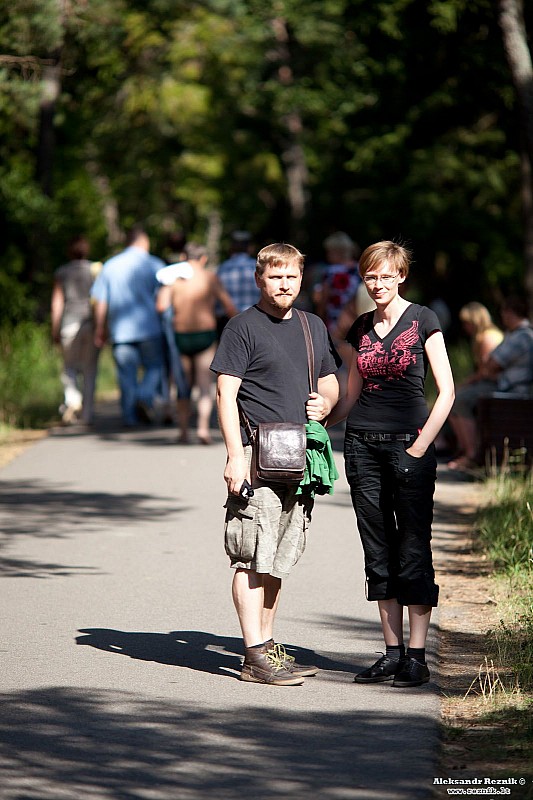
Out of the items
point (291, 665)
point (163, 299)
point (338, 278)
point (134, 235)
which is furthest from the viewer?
point (134, 235)

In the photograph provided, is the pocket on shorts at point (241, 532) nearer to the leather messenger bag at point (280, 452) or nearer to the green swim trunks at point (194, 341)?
the leather messenger bag at point (280, 452)

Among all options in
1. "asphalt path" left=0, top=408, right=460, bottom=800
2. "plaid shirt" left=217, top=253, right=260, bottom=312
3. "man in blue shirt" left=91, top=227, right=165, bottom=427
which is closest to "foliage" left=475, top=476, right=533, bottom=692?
"asphalt path" left=0, top=408, right=460, bottom=800

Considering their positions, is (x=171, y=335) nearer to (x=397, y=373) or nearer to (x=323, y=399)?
(x=323, y=399)

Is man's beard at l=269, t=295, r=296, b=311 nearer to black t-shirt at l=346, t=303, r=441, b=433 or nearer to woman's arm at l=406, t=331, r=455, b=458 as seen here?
black t-shirt at l=346, t=303, r=441, b=433

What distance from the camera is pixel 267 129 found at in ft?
142

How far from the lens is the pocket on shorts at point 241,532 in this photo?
596 cm

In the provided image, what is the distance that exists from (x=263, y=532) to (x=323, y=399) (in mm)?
613

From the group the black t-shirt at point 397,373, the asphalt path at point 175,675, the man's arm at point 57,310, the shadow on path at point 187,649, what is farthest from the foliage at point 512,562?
the man's arm at point 57,310

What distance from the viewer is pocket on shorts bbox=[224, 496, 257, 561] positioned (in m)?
5.96

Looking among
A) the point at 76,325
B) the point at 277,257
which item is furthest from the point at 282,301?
the point at 76,325

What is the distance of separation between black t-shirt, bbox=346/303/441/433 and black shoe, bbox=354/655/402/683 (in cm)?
96

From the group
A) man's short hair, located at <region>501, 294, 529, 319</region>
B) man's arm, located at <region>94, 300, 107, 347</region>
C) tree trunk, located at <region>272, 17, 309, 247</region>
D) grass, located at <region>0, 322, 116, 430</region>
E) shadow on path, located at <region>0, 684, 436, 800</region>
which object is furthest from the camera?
tree trunk, located at <region>272, 17, 309, 247</region>

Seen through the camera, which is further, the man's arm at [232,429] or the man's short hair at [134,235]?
the man's short hair at [134,235]

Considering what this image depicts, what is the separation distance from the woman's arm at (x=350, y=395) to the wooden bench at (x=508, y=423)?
577 cm
